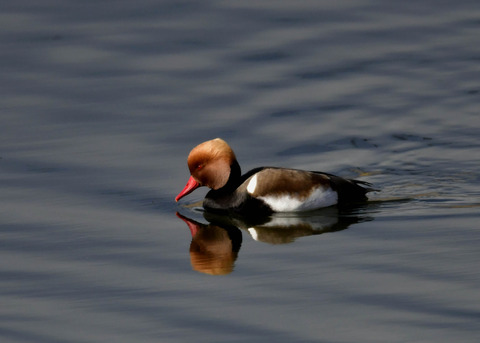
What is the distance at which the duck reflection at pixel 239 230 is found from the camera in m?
8.02

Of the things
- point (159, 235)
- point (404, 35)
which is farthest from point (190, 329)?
point (404, 35)

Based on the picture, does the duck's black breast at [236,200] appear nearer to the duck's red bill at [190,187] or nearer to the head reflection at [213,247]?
the duck's red bill at [190,187]

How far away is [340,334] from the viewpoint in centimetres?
630

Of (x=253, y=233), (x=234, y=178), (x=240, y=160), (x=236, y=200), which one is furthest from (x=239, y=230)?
(x=240, y=160)

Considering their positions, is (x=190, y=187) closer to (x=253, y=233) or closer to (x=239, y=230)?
(x=239, y=230)

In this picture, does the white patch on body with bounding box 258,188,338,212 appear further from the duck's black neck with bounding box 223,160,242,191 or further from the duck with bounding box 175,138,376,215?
the duck's black neck with bounding box 223,160,242,191

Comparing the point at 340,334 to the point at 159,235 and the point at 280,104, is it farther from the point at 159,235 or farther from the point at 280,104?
the point at 280,104

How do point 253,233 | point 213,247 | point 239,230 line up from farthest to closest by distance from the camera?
1. point 239,230
2. point 253,233
3. point 213,247

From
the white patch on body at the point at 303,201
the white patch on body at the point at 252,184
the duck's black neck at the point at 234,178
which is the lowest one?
the white patch on body at the point at 303,201

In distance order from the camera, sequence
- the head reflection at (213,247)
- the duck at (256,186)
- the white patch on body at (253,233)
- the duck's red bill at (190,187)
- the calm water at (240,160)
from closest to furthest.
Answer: the calm water at (240,160) → the head reflection at (213,247) → the white patch on body at (253,233) → the duck at (256,186) → the duck's red bill at (190,187)

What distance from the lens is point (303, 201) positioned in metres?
9.27

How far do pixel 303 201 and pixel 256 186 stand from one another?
1.45 feet

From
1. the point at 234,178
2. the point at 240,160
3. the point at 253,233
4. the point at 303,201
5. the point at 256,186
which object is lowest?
the point at 253,233

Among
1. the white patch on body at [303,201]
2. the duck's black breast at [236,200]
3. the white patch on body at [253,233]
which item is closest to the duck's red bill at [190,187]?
the duck's black breast at [236,200]
